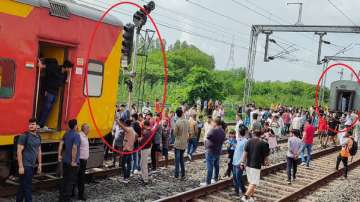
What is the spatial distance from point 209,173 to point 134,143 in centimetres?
232

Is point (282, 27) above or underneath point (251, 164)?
above

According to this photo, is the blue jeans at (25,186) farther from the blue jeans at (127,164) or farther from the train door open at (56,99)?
the blue jeans at (127,164)

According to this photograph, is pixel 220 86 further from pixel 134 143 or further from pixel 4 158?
pixel 4 158

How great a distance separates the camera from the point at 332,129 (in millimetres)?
24312

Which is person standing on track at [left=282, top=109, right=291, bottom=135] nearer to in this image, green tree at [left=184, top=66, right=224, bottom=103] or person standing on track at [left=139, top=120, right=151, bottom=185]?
green tree at [left=184, top=66, right=224, bottom=103]

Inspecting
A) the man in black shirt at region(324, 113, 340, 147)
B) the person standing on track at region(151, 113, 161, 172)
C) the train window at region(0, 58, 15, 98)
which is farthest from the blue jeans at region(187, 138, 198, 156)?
the man in black shirt at region(324, 113, 340, 147)

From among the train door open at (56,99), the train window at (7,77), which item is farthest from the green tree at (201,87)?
the train window at (7,77)

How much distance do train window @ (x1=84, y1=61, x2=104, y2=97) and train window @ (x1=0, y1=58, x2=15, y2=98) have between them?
237 cm

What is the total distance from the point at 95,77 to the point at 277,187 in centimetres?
657

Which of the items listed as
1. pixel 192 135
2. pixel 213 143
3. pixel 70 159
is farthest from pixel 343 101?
pixel 70 159

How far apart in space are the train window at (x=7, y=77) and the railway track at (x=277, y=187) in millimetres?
3970

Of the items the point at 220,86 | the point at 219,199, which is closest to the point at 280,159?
the point at 219,199

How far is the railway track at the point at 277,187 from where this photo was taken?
11295 mm

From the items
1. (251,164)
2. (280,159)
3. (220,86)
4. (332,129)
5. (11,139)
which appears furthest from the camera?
(220,86)
